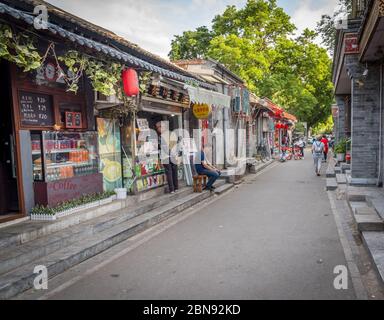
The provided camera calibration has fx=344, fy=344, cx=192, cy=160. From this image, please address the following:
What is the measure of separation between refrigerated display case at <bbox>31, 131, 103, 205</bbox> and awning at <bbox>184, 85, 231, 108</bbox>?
3.33 m

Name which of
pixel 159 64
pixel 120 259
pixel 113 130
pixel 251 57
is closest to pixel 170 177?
pixel 113 130

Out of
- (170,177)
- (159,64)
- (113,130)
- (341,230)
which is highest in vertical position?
(159,64)

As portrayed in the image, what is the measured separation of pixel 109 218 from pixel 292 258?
3.72m

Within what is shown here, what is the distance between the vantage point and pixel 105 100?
8.12m

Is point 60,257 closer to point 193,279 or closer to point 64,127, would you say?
point 193,279

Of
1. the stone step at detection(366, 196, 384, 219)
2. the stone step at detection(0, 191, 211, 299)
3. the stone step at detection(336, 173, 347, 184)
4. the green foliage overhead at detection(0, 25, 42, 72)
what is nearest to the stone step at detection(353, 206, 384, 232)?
the stone step at detection(366, 196, 384, 219)

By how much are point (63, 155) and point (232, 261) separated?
4292 mm

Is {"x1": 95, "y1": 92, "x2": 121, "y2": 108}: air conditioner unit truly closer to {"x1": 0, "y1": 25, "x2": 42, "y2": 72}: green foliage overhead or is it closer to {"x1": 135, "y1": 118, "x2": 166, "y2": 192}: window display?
{"x1": 135, "y1": 118, "x2": 166, "y2": 192}: window display

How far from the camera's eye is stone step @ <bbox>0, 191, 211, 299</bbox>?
4.37 m

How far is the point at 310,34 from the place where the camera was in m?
31.8

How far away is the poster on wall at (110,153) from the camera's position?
28.0 feet

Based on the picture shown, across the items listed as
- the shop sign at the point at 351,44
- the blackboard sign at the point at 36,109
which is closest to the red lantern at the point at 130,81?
the blackboard sign at the point at 36,109

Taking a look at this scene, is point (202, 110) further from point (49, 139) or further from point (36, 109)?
point (36, 109)

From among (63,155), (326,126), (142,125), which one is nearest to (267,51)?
(142,125)
